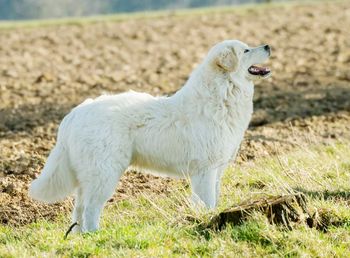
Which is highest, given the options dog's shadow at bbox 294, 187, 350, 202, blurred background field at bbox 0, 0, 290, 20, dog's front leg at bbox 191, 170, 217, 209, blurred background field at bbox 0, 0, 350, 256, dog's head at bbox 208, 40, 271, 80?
dog's head at bbox 208, 40, 271, 80

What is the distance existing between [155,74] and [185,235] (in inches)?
468

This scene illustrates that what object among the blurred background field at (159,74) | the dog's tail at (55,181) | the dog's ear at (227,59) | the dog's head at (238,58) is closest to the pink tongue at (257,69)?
the dog's head at (238,58)

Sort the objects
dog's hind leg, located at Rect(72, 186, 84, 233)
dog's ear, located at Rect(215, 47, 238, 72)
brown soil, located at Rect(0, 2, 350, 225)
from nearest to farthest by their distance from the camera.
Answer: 1. dog's hind leg, located at Rect(72, 186, 84, 233)
2. dog's ear, located at Rect(215, 47, 238, 72)
3. brown soil, located at Rect(0, 2, 350, 225)

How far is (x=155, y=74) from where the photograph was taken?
18.8 m

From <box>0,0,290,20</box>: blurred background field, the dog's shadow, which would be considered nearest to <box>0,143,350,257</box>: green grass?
the dog's shadow

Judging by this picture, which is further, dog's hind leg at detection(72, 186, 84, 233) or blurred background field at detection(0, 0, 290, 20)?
blurred background field at detection(0, 0, 290, 20)

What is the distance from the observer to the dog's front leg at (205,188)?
8047mm

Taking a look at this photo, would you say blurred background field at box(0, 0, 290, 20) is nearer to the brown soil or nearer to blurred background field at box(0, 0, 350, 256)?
blurred background field at box(0, 0, 350, 256)

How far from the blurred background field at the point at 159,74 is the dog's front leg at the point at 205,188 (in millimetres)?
552

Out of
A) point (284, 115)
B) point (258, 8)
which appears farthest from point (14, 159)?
point (258, 8)

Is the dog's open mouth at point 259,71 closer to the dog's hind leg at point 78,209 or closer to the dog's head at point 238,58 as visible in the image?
the dog's head at point 238,58

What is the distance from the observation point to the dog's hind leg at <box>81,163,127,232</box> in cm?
777

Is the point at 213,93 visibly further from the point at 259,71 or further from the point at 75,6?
the point at 75,6

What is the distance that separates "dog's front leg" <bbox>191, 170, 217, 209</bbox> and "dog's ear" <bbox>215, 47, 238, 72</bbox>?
1.08 meters
